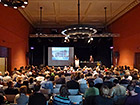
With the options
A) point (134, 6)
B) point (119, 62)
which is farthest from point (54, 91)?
point (119, 62)

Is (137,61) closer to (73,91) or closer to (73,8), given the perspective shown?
(73,8)

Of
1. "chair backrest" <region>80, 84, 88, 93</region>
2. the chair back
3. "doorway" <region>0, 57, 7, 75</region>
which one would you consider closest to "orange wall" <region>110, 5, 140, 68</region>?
"chair backrest" <region>80, 84, 88, 93</region>

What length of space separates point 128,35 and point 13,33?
7924 mm

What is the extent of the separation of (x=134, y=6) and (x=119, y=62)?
15.8 feet

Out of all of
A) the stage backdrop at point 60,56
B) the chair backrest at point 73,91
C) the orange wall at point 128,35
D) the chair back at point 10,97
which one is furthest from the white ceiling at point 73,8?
the chair back at point 10,97

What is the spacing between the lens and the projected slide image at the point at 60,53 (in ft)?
58.9

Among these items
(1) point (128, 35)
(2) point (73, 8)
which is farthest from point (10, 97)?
(1) point (128, 35)

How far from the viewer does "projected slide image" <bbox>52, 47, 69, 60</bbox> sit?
17938 millimetres

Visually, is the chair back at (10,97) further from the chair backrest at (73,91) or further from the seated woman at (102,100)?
the seated woman at (102,100)

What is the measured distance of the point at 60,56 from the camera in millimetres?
17906

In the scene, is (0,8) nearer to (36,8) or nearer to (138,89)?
(36,8)

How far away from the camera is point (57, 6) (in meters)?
11.8

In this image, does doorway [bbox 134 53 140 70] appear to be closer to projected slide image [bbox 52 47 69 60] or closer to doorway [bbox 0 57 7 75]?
doorway [bbox 0 57 7 75]

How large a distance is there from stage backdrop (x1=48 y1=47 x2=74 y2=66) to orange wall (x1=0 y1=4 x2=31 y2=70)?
4203 mm
